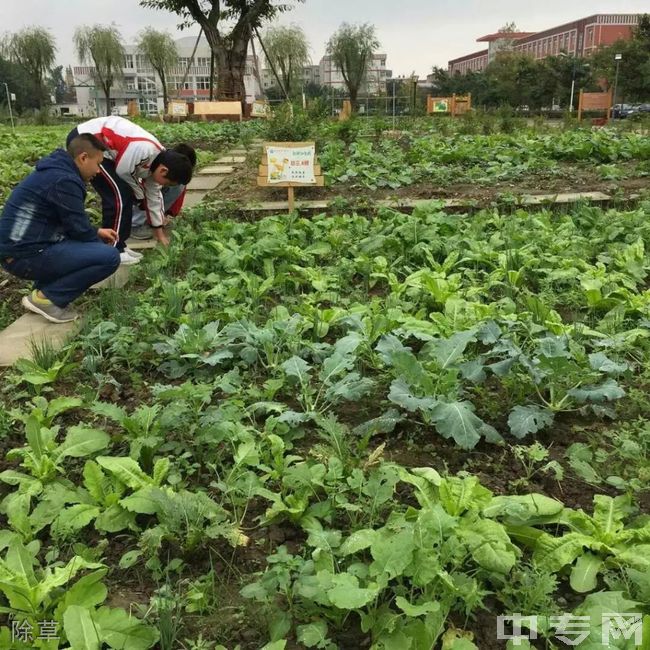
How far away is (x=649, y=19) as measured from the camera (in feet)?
124

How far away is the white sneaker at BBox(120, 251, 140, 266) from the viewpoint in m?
4.94

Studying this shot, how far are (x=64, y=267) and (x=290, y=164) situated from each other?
2947mm

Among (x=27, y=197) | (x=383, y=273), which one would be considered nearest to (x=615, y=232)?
(x=383, y=273)

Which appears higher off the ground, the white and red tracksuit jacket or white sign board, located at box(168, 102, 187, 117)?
white sign board, located at box(168, 102, 187, 117)

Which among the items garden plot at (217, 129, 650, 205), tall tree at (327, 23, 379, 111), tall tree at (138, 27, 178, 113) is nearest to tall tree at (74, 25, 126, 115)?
tall tree at (138, 27, 178, 113)

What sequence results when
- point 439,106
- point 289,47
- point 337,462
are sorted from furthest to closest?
point 289,47, point 439,106, point 337,462

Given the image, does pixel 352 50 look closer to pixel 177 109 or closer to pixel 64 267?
pixel 177 109

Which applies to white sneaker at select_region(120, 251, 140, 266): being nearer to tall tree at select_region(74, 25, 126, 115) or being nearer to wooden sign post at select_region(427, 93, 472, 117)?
wooden sign post at select_region(427, 93, 472, 117)

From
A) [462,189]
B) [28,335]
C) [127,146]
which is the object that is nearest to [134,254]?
[127,146]

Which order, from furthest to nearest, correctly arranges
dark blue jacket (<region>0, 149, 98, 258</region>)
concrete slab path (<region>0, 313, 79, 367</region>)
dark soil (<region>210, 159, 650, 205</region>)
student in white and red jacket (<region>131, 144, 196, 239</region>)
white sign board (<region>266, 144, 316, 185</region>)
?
dark soil (<region>210, 159, 650, 205</region>) < white sign board (<region>266, 144, 316, 185</region>) < student in white and red jacket (<region>131, 144, 196, 239</region>) < dark blue jacket (<region>0, 149, 98, 258</region>) < concrete slab path (<region>0, 313, 79, 367</region>)

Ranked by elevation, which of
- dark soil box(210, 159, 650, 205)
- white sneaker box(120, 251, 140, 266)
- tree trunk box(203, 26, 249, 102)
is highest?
tree trunk box(203, 26, 249, 102)

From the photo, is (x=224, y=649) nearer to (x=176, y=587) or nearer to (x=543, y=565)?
(x=176, y=587)

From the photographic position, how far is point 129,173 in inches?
194

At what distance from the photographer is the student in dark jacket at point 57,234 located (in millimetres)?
3676
